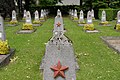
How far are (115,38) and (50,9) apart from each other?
25845mm

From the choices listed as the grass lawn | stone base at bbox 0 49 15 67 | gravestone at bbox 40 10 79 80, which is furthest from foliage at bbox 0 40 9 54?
gravestone at bbox 40 10 79 80

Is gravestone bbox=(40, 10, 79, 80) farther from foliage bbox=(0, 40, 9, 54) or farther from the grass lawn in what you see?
foliage bbox=(0, 40, 9, 54)

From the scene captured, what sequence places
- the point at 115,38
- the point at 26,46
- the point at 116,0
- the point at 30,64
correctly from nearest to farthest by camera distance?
the point at 30,64
the point at 26,46
the point at 115,38
the point at 116,0

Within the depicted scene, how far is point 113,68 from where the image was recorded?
908cm

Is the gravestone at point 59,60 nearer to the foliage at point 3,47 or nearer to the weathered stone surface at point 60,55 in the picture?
the weathered stone surface at point 60,55

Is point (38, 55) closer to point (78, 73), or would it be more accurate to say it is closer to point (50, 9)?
point (78, 73)

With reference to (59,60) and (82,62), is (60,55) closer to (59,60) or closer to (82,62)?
(59,60)

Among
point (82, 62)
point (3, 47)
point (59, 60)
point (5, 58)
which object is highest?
point (59, 60)

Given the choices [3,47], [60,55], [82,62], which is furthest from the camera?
[3,47]

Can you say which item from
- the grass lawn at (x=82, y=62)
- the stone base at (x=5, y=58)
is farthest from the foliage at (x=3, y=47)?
the grass lawn at (x=82, y=62)

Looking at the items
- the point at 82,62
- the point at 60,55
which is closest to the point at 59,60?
the point at 60,55

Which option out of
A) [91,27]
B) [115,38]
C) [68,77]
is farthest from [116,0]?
[68,77]

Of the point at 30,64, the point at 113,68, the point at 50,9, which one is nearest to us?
the point at 113,68

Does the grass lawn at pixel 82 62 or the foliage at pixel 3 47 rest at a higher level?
the foliage at pixel 3 47
